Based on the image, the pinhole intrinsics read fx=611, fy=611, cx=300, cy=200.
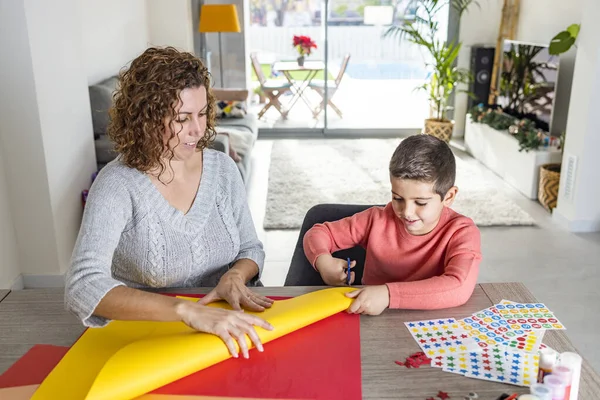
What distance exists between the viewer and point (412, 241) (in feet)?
5.64

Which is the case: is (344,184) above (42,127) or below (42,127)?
below

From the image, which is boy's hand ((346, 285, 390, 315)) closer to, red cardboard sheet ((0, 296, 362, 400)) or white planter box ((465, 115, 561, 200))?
red cardboard sheet ((0, 296, 362, 400))

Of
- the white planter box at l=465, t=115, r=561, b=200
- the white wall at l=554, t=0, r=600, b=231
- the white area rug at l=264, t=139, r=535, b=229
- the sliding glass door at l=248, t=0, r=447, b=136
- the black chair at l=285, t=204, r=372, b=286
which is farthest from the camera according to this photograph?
the sliding glass door at l=248, t=0, r=447, b=136

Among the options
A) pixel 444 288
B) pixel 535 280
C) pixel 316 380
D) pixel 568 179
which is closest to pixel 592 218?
pixel 568 179

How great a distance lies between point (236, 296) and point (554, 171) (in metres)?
3.85

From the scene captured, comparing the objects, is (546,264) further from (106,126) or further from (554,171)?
(106,126)

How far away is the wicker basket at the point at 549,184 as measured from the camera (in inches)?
180

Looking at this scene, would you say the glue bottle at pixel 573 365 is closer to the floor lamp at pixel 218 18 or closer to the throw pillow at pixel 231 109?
the throw pillow at pixel 231 109

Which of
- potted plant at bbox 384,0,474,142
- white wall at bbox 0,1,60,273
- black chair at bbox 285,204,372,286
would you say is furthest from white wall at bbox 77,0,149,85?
black chair at bbox 285,204,372,286

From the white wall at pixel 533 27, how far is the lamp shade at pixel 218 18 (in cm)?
258

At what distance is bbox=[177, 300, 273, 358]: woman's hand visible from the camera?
127 cm

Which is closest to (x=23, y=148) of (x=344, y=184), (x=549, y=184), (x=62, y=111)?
(x=62, y=111)

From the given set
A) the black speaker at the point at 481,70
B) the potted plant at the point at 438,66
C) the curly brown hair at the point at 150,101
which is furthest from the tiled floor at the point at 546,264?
the black speaker at the point at 481,70

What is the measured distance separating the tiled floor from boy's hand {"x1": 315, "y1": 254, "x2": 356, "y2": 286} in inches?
62.0
